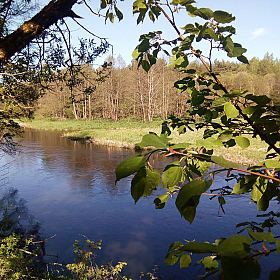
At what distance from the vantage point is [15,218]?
22.2 ft

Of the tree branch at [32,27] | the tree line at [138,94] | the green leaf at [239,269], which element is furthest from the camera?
the tree line at [138,94]

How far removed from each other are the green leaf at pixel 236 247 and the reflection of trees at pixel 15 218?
521 centimetres

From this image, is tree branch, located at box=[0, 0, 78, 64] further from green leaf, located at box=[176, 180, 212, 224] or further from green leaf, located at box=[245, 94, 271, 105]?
green leaf, located at box=[176, 180, 212, 224]

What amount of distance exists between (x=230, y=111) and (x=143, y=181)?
20.6 inches

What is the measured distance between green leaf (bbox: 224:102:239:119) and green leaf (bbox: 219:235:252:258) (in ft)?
1.79

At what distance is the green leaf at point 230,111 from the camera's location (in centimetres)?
101

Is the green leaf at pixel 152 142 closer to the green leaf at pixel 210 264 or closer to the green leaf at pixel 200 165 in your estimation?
the green leaf at pixel 200 165

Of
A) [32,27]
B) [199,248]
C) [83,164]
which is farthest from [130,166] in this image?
[83,164]

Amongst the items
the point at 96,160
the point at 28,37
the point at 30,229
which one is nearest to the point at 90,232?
the point at 30,229

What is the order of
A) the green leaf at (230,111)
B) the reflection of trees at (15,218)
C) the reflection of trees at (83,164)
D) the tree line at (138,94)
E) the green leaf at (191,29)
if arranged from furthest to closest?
1. the tree line at (138,94)
2. the reflection of trees at (83,164)
3. the reflection of trees at (15,218)
4. the green leaf at (191,29)
5. the green leaf at (230,111)

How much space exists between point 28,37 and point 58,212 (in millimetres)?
5246

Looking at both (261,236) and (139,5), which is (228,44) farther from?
(261,236)

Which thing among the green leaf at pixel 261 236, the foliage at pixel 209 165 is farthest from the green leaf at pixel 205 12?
the green leaf at pixel 261 236

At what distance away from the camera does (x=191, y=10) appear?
105 cm
